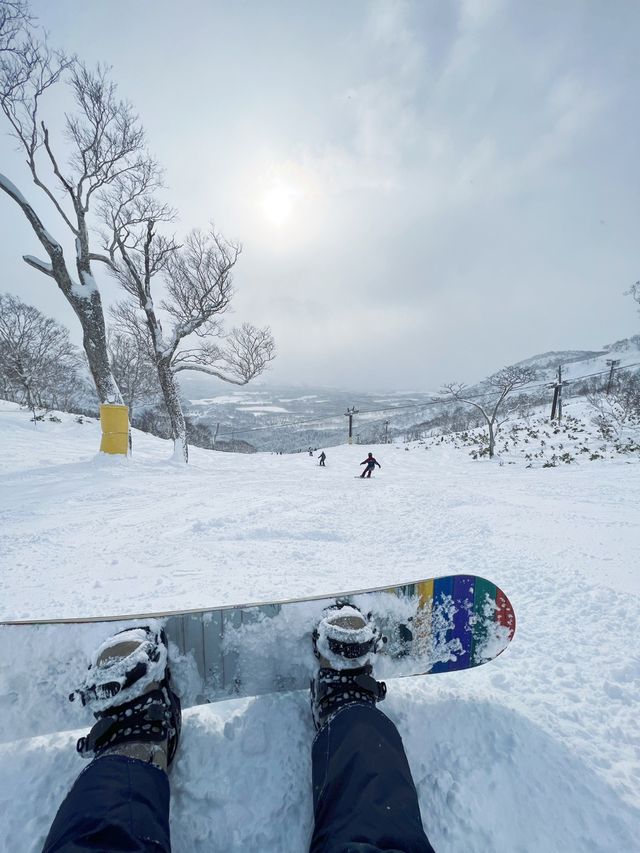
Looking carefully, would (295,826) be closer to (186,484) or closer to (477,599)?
(477,599)

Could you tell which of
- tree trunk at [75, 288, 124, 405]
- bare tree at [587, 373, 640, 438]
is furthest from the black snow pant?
bare tree at [587, 373, 640, 438]

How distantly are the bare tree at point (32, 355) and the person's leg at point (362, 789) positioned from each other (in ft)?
76.6

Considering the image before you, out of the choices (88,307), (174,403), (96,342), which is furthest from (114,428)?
(88,307)

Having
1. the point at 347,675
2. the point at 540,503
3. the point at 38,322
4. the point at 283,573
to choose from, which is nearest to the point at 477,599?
the point at 347,675

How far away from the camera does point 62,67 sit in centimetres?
684

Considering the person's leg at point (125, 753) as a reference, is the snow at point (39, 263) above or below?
above

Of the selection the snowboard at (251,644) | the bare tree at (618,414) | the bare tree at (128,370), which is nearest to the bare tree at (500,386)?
the bare tree at (618,414)

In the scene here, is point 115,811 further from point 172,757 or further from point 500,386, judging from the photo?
point 500,386

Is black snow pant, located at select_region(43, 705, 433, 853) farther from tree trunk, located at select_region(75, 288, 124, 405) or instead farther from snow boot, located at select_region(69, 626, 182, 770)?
tree trunk, located at select_region(75, 288, 124, 405)

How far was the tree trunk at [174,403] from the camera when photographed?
938 centimetres

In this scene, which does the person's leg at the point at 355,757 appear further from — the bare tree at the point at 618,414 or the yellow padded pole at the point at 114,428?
the bare tree at the point at 618,414

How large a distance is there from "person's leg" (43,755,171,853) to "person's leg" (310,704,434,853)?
46 cm

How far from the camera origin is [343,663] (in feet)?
5.00

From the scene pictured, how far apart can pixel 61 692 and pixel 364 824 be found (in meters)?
Result: 1.35
